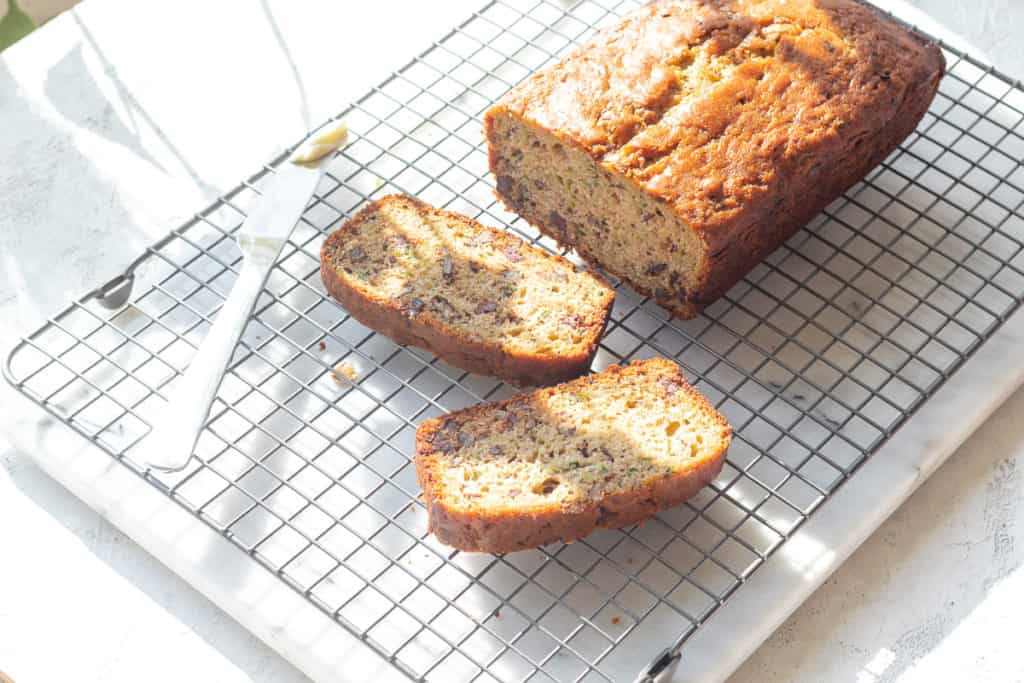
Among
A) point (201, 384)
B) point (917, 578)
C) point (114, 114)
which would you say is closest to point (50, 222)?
point (114, 114)

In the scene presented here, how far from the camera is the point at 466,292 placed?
323 cm

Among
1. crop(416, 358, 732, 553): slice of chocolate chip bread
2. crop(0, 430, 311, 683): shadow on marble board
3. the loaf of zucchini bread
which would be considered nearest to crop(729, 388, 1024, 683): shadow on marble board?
crop(416, 358, 732, 553): slice of chocolate chip bread

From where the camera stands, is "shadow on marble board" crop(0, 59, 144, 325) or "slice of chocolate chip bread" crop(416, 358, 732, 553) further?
"shadow on marble board" crop(0, 59, 144, 325)

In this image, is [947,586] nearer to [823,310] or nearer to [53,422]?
[823,310]

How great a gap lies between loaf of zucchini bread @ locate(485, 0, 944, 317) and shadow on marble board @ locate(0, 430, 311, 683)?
4.16 feet

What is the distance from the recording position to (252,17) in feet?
14.1

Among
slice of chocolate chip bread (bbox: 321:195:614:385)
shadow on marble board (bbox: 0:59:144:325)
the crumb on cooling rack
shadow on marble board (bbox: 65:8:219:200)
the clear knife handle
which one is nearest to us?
the clear knife handle

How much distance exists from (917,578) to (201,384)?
5.34 ft

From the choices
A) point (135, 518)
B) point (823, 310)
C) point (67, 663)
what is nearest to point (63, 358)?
point (135, 518)

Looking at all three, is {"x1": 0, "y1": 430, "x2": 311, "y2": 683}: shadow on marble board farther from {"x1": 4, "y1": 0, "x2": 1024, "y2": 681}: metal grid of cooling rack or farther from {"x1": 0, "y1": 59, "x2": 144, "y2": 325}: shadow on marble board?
{"x1": 0, "y1": 59, "x2": 144, "y2": 325}: shadow on marble board

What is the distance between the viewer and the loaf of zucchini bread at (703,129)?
125 inches

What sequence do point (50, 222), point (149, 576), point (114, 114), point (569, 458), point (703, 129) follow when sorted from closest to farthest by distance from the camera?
point (569, 458)
point (149, 576)
point (703, 129)
point (50, 222)
point (114, 114)

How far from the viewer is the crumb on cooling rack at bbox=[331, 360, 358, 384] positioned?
3.26m

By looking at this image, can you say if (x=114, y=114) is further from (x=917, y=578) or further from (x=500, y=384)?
(x=917, y=578)
